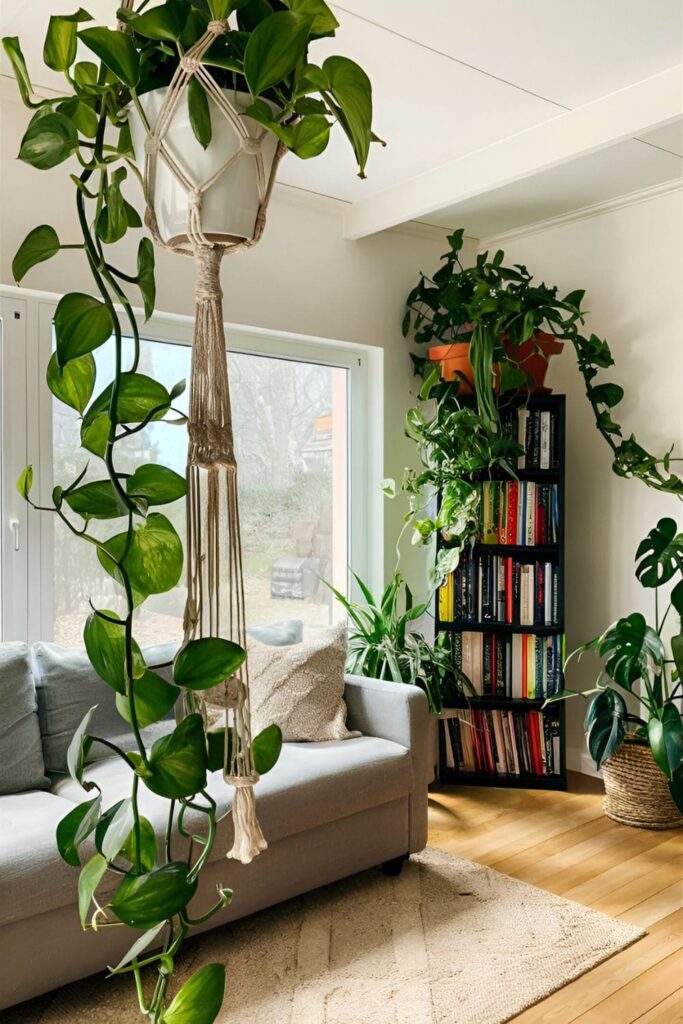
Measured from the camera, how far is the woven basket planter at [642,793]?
3309 millimetres

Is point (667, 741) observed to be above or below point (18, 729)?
below

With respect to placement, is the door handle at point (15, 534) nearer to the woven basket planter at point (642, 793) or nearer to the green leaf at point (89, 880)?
the woven basket planter at point (642, 793)

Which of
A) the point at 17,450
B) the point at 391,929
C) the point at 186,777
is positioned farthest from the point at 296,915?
the point at 186,777

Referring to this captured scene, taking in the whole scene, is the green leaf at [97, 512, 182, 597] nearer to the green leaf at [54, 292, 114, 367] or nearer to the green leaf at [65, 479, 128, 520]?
the green leaf at [65, 479, 128, 520]

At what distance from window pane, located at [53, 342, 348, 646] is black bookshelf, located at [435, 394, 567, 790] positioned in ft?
2.04

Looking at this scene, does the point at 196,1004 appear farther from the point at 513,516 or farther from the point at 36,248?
the point at 513,516

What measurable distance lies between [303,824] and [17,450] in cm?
160

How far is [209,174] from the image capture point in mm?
704

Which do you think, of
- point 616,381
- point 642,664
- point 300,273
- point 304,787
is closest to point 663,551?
point 642,664

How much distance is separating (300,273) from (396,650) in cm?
164

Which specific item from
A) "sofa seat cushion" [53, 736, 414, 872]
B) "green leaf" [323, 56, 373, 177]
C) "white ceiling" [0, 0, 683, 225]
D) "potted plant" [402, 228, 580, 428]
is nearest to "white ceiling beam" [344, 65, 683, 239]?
"white ceiling" [0, 0, 683, 225]

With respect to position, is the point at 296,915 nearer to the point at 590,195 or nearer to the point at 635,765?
the point at 635,765

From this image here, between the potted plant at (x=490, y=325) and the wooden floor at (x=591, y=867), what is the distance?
1.56m

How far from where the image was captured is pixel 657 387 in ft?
12.0
